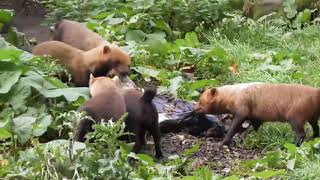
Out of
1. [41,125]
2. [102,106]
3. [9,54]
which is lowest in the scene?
[41,125]

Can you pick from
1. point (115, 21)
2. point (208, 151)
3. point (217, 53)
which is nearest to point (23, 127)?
point (208, 151)

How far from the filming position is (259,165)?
21.1 ft

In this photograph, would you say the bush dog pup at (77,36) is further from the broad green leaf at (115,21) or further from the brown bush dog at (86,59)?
the broad green leaf at (115,21)

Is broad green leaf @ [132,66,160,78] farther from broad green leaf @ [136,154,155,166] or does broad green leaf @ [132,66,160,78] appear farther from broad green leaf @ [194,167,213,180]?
broad green leaf @ [194,167,213,180]

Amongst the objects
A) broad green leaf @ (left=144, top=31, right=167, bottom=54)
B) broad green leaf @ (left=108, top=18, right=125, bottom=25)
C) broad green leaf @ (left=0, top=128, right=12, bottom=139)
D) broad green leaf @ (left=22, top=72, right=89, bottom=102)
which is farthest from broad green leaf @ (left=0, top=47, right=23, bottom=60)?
broad green leaf @ (left=108, top=18, right=125, bottom=25)

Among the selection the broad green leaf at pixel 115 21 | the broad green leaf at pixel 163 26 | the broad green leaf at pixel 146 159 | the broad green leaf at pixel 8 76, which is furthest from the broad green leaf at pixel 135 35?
the broad green leaf at pixel 146 159

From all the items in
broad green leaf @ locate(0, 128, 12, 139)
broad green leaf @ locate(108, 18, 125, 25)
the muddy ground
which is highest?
broad green leaf @ locate(0, 128, 12, 139)

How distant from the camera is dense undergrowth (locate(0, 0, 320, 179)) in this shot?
526cm

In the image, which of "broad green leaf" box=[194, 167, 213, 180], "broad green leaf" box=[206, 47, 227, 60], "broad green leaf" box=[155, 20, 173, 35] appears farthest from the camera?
"broad green leaf" box=[155, 20, 173, 35]

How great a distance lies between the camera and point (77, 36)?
9.08m

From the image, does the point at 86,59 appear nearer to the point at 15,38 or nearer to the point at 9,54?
the point at 15,38

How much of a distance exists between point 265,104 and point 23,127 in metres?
2.34

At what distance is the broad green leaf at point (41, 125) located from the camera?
249 inches

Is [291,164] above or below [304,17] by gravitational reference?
above
